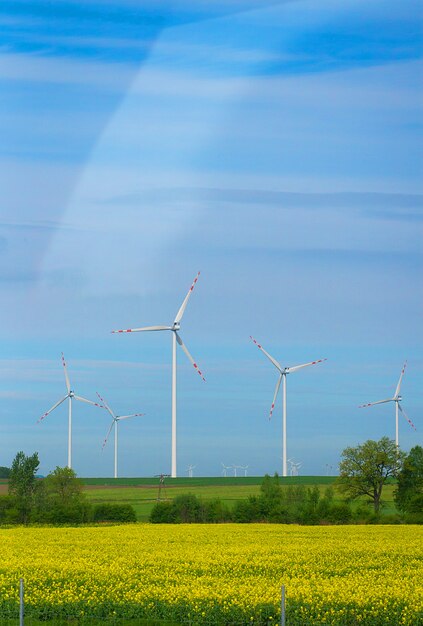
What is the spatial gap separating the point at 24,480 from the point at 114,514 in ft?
51.3

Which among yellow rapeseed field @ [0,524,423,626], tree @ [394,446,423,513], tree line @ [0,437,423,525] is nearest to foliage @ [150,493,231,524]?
tree line @ [0,437,423,525]

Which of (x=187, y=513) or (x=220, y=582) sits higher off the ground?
(x=187, y=513)

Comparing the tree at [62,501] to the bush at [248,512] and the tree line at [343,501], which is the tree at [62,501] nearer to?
the tree line at [343,501]

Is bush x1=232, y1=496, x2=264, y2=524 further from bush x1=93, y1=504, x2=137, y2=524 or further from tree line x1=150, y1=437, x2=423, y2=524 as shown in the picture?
bush x1=93, y1=504, x2=137, y2=524

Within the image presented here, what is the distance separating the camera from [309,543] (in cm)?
6000

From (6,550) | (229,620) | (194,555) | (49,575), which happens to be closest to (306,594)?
(229,620)

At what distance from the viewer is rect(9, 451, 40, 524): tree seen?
114 meters

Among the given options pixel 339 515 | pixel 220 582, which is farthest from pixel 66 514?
pixel 220 582

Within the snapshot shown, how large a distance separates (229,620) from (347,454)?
94631 mm

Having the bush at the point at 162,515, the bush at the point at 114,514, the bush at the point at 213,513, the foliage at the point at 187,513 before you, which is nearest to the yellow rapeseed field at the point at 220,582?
the bush at the point at 162,515

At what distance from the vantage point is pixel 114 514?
10838 cm

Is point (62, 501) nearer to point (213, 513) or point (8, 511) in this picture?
point (8, 511)

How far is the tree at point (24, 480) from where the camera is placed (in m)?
114

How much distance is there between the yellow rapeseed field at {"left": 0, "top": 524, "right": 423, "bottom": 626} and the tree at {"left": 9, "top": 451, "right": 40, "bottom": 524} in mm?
57964
